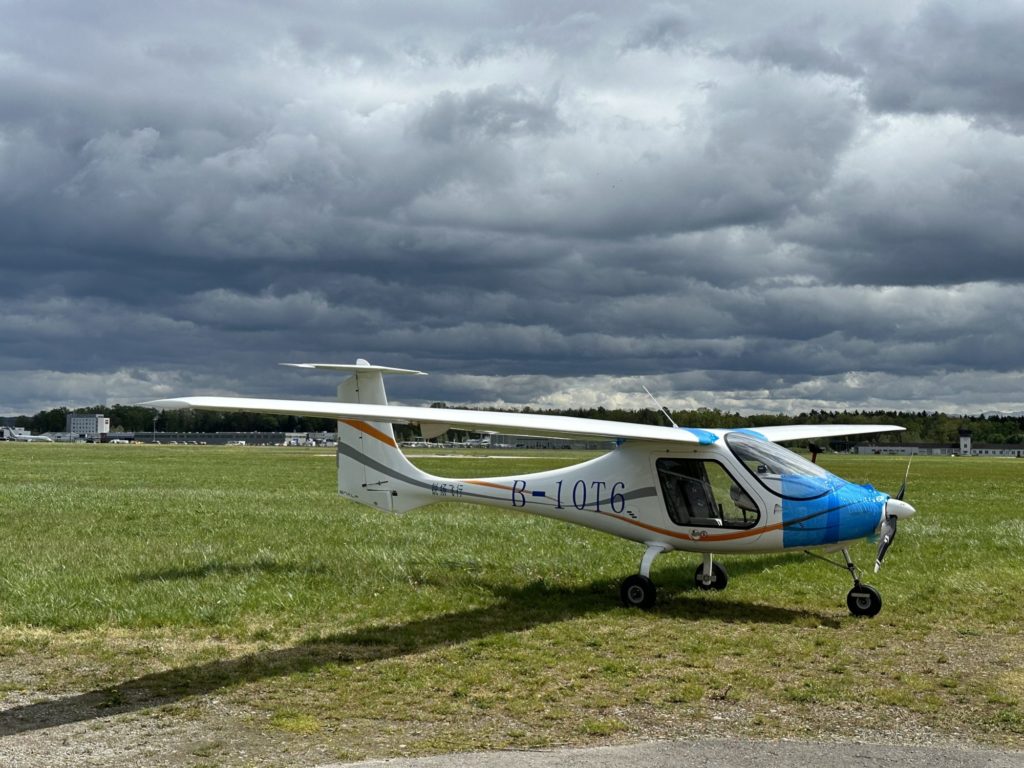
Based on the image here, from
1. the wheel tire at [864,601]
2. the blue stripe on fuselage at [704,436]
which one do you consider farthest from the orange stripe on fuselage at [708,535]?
the wheel tire at [864,601]

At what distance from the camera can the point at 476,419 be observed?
1183 cm

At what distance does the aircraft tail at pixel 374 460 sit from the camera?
1545cm

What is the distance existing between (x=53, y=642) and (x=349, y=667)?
3423 millimetres

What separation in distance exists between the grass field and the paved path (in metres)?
0.29

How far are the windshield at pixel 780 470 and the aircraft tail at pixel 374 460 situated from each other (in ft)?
17.0

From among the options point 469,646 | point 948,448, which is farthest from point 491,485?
point 948,448

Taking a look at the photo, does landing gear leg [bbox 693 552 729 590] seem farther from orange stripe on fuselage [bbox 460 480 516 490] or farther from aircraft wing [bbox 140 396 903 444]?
orange stripe on fuselage [bbox 460 480 516 490]

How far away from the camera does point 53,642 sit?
10.2m

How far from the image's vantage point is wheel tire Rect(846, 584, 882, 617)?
11.8 m

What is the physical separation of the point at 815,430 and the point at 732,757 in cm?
1117

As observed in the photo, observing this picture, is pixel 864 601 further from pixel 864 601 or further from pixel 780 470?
pixel 780 470

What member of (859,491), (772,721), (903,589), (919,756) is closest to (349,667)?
(772,721)

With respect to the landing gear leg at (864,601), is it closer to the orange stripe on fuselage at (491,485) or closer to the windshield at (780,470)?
the windshield at (780,470)

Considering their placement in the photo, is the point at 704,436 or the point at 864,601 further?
the point at 704,436
